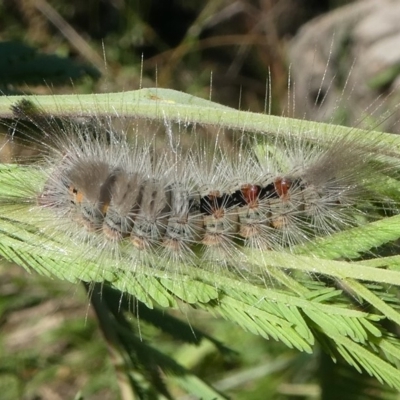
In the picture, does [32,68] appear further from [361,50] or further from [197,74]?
[361,50]

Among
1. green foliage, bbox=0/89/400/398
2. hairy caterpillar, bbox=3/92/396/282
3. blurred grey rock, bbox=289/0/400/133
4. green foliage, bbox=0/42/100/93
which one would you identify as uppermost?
blurred grey rock, bbox=289/0/400/133

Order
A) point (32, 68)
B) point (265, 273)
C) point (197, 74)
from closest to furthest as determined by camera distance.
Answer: point (265, 273) < point (32, 68) < point (197, 74)

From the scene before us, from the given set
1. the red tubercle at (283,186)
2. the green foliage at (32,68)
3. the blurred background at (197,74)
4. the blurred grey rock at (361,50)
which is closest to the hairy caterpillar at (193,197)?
the red tubercle at (283,186)

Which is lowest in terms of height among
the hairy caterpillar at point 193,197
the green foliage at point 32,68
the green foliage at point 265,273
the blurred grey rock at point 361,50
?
the green foliage at point 265,273

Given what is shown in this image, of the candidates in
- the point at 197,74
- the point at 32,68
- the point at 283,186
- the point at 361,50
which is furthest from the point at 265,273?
the point at 361,50

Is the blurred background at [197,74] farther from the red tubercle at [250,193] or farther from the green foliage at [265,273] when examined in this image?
the green foliage at [265,273]

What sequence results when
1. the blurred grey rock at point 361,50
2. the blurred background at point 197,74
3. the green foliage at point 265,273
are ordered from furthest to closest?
the blurred grey rock at point 361,50 < the blurred background at point 197,74 < the green foliage at point 265,273

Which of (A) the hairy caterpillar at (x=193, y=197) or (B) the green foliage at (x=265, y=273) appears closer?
(B) the green foliage at (x=265, y=273)

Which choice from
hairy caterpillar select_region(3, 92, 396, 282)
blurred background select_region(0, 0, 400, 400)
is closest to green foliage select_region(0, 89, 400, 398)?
hairy caterpillar select_region(3, 92, 396, 282)

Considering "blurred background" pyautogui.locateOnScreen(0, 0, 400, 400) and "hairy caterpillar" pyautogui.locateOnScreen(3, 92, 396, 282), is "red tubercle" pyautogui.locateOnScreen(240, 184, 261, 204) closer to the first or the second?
"hairy caterpillar" pyautogui.locateOnScreen(3, 92, 396, 282)

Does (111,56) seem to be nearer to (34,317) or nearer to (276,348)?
(34,317)
